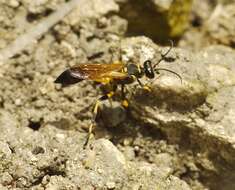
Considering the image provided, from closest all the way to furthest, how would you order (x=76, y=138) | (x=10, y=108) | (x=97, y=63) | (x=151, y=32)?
(x=76, y=138), (x=10, y=108), (x=97, y=63), (x=151, y=32)

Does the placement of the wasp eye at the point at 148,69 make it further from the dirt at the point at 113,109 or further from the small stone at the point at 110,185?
the small stone at the point at 110,185

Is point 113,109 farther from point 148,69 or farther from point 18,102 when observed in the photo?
point 18,102

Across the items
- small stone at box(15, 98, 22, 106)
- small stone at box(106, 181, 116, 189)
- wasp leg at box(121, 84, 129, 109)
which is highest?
wasp leg at box(121, 84, 129, 109)

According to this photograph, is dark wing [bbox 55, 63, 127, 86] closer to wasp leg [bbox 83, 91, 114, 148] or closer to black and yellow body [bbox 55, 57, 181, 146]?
black and yellow body [bbox 55, 57, 181, 146]

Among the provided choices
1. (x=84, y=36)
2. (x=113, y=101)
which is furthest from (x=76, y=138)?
(x=84, y=36)

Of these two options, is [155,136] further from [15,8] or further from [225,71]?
[15,8]

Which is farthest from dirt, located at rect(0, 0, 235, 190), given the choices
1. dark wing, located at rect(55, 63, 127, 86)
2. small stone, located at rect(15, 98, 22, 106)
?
dark wing, located at rect(55, 63, 127, 86)

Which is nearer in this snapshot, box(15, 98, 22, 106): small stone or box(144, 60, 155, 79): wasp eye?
box(144, 60, 155, 79): wasp eye
